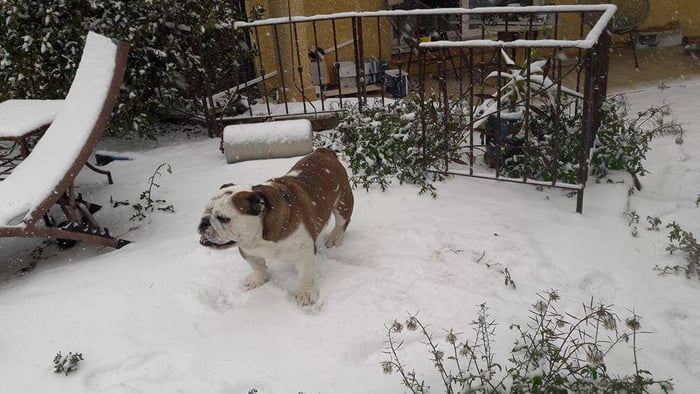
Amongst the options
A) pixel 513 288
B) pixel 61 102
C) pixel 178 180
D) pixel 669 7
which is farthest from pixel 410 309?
pixel 669 7

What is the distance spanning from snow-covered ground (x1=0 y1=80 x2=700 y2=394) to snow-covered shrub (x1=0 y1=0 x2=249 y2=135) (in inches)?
64.8

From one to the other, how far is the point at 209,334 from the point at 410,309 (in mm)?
1053

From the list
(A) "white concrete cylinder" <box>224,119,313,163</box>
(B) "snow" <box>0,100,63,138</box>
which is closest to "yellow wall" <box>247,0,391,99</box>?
(A) "white concrete cylinder" <box>224,119,313,163</box>

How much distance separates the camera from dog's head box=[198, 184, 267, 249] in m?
2.52

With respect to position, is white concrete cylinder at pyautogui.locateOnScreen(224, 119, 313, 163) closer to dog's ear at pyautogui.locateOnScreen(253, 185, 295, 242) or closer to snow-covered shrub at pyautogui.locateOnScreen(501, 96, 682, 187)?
snow-covered shrub at pyautogui.locateOnScreen(501, 96, 682, 187)

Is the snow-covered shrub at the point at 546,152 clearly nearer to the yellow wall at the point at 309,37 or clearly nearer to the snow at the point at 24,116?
the yellow wall at the point at 309,37

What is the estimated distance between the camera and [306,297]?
9.57 feet

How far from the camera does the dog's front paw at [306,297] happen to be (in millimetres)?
2910

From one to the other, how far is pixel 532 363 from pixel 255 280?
5.04 feet

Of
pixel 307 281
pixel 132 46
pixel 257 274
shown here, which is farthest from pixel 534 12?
pixel 132 46

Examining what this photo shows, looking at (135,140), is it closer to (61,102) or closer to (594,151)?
(61,102)

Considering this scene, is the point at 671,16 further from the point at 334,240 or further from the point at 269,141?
the point at 334,240

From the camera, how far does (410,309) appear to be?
288 centimetres

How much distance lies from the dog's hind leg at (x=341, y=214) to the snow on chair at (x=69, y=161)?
152 cm
